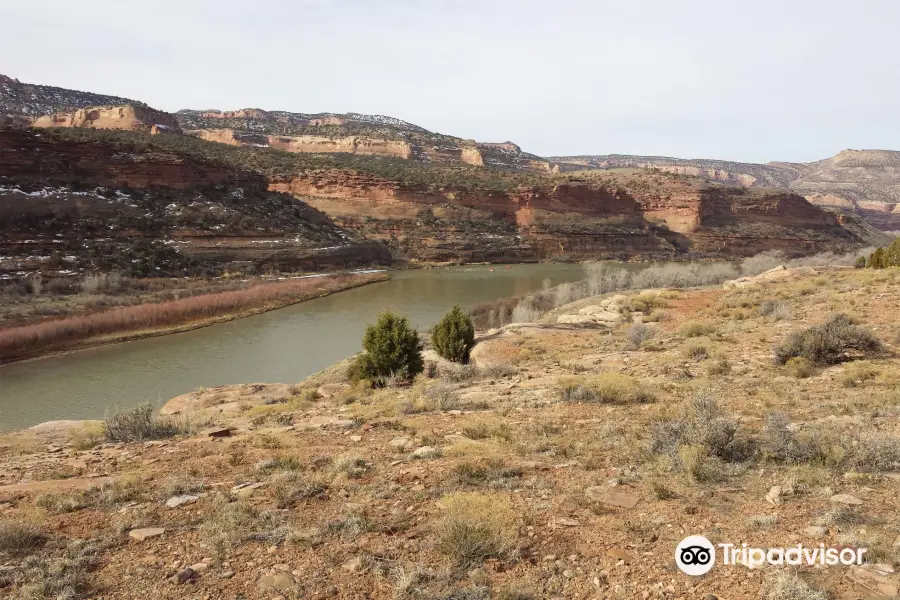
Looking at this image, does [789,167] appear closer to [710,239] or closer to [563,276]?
[710,239]

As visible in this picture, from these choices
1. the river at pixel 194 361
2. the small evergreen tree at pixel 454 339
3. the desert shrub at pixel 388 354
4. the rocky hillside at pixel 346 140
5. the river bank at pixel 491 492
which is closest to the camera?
the river bank at pixel 491 492

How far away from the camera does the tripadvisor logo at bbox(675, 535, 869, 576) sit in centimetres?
305

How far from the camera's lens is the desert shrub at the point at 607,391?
7184 mm

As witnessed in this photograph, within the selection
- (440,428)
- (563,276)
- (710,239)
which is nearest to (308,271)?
(563,276)

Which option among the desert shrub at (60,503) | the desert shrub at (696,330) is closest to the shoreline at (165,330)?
the desert shrub at (60,503)

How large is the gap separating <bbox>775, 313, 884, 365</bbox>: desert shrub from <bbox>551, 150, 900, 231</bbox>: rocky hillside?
87.7 meters

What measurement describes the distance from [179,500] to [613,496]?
12.0 ft

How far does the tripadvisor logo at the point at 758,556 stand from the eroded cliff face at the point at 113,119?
3403 inches

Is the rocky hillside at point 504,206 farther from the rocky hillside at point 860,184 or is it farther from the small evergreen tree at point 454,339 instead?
the small evergreen tree at point 454,339

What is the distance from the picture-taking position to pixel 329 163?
6750 centimetres

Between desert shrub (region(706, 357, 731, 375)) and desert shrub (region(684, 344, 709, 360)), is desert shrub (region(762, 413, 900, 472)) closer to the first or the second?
desert shrub (region(706, 357, 731, 375))

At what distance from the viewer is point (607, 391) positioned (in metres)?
7.28

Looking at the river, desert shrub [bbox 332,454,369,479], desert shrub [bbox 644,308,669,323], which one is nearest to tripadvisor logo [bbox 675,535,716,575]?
desert shrub [bbox 332,454,369,479]

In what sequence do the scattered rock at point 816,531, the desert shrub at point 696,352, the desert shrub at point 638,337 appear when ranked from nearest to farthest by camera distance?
the scattered rock at point 816,531, the desert shrub at point 696,352, the desert shrub at point 638,337
